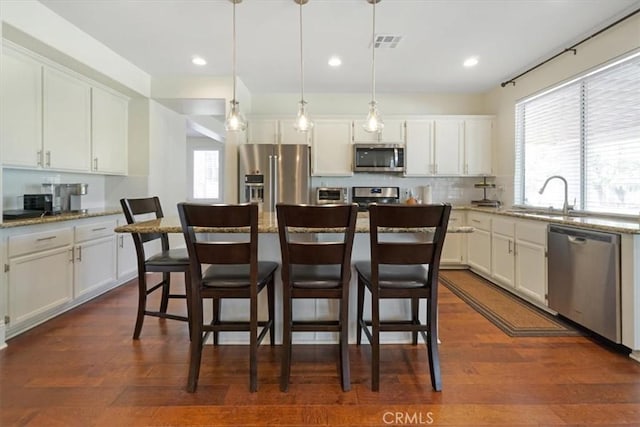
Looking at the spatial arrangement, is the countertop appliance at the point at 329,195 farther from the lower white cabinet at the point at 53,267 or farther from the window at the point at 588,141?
the lower white cabinet at the point at 53,267

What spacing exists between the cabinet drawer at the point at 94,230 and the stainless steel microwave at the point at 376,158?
306 centimetres

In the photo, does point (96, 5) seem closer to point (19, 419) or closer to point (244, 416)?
point (19, 419)

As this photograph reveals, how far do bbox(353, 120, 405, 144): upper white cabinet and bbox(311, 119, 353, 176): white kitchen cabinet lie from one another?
0.11 meters

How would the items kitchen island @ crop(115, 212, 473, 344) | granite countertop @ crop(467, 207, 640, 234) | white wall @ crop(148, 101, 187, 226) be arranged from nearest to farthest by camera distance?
1. granite countertop @ crop(467, 207, 640, 234)
2. kitchen island @ crop(115, 212, 473, 344)
3. white wall @ crop(148, 101, 187, 226)

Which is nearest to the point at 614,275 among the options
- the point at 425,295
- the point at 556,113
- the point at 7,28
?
the point at 425,295

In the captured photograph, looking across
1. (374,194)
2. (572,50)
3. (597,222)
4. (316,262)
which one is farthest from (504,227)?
(316,262)

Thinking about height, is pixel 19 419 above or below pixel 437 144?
below

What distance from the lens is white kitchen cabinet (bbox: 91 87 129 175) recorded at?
3.69 meters

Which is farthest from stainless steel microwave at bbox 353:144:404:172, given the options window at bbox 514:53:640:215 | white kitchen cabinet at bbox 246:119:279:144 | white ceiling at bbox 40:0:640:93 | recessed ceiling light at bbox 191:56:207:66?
recessed ceiling light at bbox 191:56:207:66

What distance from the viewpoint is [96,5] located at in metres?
2.68

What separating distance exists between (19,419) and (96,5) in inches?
114

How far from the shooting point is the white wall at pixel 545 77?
2809mm

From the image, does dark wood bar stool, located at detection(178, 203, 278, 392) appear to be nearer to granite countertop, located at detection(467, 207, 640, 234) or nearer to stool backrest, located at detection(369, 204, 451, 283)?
stool backrest, located at detection(369, 204, 451, 283)

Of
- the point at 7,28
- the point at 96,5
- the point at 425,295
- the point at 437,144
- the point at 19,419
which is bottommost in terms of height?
the point at 19,419
